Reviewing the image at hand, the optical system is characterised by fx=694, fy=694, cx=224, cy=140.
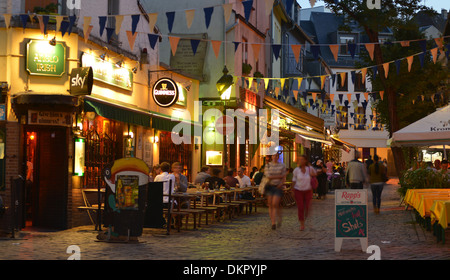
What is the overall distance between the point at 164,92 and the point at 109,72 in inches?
120

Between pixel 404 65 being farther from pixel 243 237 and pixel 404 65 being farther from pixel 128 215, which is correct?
pixel 128 215

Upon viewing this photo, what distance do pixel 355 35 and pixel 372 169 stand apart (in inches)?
1682

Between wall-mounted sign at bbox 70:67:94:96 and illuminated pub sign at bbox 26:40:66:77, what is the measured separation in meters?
0.32

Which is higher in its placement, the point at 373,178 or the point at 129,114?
the point at 129,114

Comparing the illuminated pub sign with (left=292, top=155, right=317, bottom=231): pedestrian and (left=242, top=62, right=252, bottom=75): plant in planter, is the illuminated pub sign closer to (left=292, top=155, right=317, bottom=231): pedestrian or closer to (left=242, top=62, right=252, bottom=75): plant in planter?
(left=292, top=155, right=317, bottom=231): pedestrian

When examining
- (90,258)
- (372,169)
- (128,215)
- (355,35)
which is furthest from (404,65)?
(355,35)

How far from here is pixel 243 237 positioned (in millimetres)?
13797

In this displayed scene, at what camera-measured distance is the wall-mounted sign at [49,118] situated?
15.2 metres

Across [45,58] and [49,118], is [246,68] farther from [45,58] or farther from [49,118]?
[49,118]

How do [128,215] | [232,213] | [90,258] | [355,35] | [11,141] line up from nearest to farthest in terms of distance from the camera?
[90,258]
[128,215]
[11,141]
[232,213]
[355,35]

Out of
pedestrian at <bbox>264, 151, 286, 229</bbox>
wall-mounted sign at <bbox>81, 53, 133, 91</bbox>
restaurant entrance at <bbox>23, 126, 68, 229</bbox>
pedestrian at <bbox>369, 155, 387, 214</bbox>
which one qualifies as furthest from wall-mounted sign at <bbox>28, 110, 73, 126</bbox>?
pedestrian at <bbox>369, 155, 387, 214</bbox>

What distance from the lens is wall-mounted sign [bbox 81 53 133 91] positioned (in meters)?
16.5

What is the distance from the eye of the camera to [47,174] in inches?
631

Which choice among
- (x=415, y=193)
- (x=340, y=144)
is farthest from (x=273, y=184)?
(x=340, y=144)
